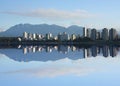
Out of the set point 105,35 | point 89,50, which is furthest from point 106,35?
point 89,50

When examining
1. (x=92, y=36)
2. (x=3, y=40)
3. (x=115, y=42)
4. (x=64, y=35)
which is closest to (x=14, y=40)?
(x=3, y=40)

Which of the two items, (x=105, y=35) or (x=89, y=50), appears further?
(x=105, y=35)

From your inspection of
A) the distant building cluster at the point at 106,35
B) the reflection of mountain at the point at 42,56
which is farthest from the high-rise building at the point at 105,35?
the reflection of mountain at the point at 42,56

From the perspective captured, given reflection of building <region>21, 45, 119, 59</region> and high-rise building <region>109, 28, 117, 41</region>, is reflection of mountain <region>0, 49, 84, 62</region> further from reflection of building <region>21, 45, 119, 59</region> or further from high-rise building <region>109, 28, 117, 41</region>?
high-rise building <region>109, 28, 117, 41</region>

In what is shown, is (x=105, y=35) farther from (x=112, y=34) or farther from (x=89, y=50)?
(x=89, y=50)

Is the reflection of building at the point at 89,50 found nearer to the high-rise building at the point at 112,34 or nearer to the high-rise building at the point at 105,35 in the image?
the high-rise building at the point at 105,35

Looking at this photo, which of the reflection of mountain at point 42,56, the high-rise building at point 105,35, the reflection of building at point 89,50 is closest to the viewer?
the reflection of mountain at point 42,56

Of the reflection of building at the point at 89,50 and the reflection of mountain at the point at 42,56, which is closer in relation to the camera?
the reflection of mountain at the point at 42,56

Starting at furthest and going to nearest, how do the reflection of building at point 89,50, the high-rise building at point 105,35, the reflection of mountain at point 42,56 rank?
the high-rise building at point 105,35 < the reflection of building at point 89,50 < the reflection of mountain at point 42,56

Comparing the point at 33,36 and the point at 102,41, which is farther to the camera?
the point at 33,36

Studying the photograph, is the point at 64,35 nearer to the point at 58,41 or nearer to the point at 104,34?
the point at 58,41

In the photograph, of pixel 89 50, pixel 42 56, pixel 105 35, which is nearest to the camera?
pixel 42 56
